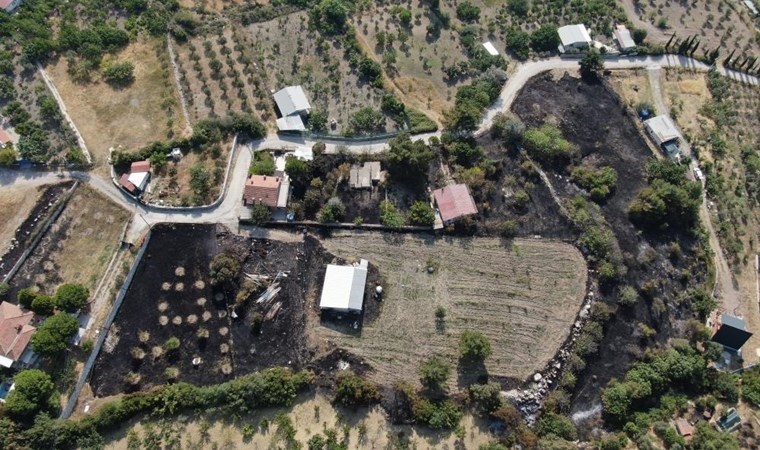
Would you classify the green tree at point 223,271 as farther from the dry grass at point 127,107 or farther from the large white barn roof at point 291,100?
the large white barn roof at point 291,100

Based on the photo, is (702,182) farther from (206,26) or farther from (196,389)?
(206,26)

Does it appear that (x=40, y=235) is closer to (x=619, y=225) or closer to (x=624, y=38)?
(x=619, y=225)

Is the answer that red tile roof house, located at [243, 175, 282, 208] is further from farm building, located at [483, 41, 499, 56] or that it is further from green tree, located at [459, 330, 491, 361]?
farm building, located at [483, 41, 499, 56]

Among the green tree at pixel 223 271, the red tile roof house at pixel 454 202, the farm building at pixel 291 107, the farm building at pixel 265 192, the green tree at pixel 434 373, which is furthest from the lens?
the farm building at pixel 291 107

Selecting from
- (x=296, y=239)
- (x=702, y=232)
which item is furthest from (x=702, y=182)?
(x=296, y=239)

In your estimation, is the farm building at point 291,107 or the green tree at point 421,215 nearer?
the green tree at point 421,215

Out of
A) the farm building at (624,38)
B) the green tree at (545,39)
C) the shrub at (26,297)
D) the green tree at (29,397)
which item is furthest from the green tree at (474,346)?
the farm building at (624,38)
